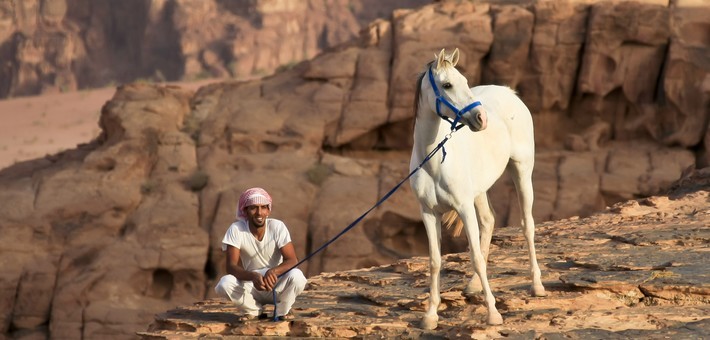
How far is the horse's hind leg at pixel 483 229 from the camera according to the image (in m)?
10.7

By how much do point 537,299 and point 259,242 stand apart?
2575 millimetres

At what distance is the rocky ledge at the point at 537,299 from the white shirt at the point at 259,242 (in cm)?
59

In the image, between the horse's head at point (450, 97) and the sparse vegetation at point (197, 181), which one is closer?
the horse's head at point (450, 97)

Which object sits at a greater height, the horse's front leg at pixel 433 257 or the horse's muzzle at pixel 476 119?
the horse's muzzle at pixel 476 119

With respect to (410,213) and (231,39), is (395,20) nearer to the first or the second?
(410,213)

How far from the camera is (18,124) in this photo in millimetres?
60000

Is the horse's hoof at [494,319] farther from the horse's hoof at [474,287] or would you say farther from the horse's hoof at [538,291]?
the horse's hoof at [474,287]

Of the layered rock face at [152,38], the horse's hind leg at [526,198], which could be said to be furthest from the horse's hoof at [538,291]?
the layered rock face at [152,38]

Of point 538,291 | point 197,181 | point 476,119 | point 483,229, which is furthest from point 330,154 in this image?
point 476,119

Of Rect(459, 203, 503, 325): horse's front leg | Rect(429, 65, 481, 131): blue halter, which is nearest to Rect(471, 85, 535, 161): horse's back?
Rect(429, 65, 481, 131): blue halter

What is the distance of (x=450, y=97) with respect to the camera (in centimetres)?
932

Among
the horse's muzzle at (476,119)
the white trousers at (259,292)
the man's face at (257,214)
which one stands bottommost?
the white trousers at (259,292)

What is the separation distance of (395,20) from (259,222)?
65.7ft

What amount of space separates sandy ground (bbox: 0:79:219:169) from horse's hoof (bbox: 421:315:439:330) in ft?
158
